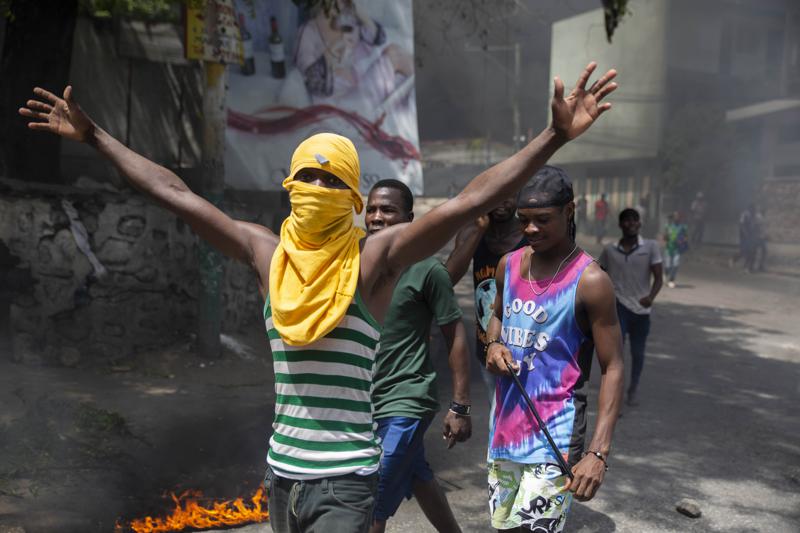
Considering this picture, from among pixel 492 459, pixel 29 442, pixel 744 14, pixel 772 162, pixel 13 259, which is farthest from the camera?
pixel 744 14

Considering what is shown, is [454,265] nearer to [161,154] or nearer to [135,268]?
[135,268]

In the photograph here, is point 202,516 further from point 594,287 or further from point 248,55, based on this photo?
point 248,55

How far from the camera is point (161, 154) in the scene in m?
10.5

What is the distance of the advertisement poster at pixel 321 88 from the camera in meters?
10.3

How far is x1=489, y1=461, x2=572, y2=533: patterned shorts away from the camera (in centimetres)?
291

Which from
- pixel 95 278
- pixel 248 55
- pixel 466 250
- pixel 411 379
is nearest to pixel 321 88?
pixel 248 55

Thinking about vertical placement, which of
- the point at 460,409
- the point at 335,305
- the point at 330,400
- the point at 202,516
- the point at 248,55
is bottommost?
the point at 202,516

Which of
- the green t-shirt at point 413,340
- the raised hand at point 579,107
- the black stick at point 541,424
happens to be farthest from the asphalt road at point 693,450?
the raised hand at point 579,107

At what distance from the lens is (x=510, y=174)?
7.22ft

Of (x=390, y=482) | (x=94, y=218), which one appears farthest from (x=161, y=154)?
(x=390, y=482)

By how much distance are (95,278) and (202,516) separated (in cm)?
446

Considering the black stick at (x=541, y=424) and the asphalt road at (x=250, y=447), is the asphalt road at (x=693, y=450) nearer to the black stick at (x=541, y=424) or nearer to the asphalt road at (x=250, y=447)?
the asphalt road at (x=250, y=447)

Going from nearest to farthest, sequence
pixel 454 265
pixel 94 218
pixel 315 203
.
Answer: pixel 315 203 → pixel 454 265 → pixel 94 218

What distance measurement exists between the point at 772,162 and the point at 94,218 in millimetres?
23832
